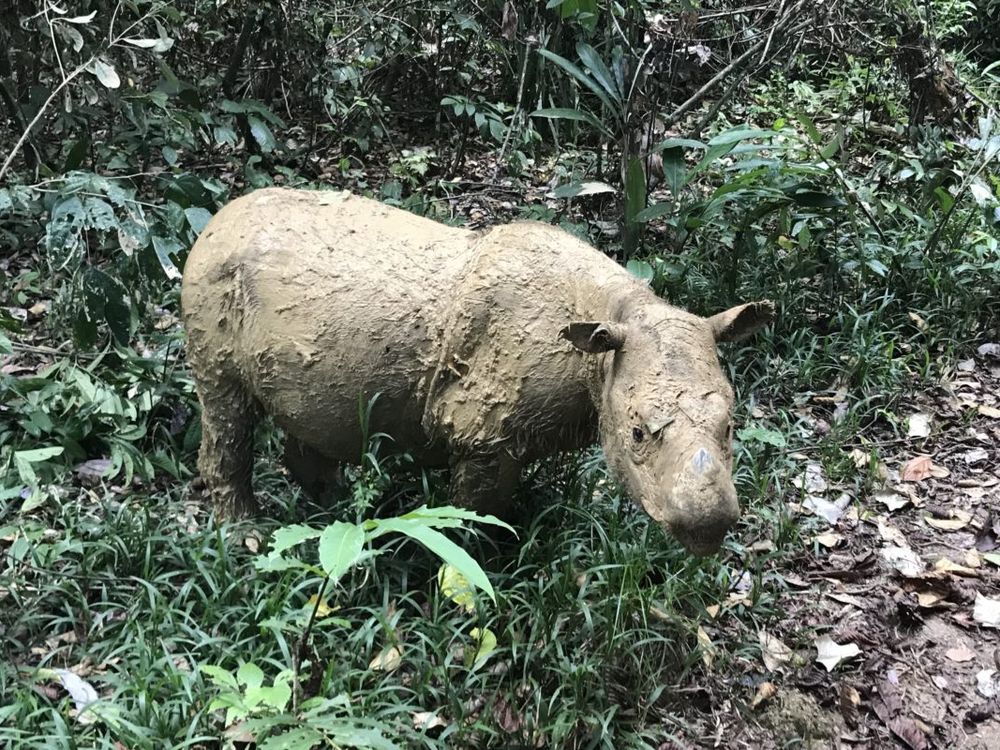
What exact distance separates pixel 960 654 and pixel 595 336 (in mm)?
2219

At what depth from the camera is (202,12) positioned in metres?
6.67

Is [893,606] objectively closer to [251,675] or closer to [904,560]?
[904,560]

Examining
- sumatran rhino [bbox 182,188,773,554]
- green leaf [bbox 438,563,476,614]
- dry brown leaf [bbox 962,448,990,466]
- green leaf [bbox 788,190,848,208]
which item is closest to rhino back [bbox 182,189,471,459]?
sumatran rhino [bbox 182,188,773,554]

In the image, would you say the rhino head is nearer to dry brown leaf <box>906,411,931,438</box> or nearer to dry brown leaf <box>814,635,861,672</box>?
dry brown leaf <box>814,635,861,672</box>

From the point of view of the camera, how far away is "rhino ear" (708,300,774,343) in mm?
2828

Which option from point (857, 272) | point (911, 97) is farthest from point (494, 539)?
point (911, 97)

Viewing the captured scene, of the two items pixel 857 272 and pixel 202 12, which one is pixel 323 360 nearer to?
pixel 857 272

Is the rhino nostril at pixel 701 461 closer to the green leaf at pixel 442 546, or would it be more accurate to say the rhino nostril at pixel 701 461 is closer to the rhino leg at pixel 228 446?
the green leaf at pixel 442 546

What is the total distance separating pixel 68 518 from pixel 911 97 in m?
6.39

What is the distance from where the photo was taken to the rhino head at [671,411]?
8.04 feet

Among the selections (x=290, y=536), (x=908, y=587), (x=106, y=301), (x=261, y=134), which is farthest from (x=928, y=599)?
(x=261, y=134)

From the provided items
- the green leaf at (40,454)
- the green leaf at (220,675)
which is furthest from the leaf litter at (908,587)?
the green leaf at (40,454)

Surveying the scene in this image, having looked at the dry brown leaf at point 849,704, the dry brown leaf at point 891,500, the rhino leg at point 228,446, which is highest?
the rhino leg at point 228,446

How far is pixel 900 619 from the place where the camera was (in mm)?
3709
